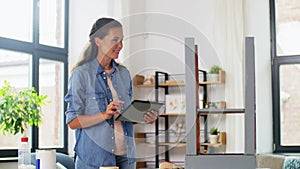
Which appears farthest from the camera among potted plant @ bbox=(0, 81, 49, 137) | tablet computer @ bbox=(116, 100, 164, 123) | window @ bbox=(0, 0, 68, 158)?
window @ bbox=(0, 0, 68, 158)

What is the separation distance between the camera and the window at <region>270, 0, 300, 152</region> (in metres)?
5.32

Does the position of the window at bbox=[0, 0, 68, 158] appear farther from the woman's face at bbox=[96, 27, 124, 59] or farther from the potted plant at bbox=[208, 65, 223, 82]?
the woman's face at bbox=[96, 27, 124, 59]

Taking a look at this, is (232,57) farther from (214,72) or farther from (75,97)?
(75,97)

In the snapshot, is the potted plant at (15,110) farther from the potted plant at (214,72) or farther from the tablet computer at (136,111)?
the tablet computer at (136,111)

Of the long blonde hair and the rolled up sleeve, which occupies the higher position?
the long blonde hair

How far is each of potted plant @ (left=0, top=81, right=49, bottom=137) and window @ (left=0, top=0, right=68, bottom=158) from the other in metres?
0.47

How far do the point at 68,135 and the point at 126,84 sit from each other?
3615mm

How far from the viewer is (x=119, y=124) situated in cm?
229

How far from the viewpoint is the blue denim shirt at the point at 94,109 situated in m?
2.24

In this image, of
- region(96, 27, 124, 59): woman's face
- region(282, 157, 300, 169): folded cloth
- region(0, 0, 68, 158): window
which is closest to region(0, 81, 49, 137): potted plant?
region(0, 0, 68, 158): window

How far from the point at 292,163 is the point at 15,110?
2.46m

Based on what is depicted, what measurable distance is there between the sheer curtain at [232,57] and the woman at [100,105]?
3065 millimetres

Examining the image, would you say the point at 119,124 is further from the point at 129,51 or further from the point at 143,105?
the point at 129,51

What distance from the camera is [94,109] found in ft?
7.45
